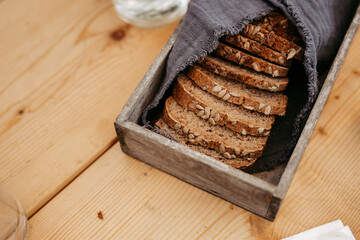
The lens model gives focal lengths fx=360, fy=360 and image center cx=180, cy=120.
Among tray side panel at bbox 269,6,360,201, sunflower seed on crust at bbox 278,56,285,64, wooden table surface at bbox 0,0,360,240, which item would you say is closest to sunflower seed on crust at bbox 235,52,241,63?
sunflower seed on crust at bbox 278,56,285,64

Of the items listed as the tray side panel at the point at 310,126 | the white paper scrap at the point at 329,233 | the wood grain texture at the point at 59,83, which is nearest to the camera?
the tray side panel at the point at 310,126

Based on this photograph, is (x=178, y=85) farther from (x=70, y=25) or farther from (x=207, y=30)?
(x=70, y=25)

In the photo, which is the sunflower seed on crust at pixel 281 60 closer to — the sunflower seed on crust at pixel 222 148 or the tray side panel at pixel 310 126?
the tray side panel at pixel 310 126

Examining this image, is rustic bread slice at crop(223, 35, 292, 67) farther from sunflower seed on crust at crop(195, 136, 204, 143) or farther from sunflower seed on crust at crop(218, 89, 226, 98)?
sunflower seed on crust at crop(195, 136, 204, 143)

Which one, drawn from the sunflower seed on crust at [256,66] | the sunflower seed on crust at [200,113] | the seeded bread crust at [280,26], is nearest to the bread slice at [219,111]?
the sunflower seed on crust at [200,113]

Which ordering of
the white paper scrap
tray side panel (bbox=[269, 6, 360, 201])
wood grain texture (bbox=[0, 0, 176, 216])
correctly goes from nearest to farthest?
tray side panel (bbox=[269, 6, 360, 201]), the white paper scrap, wood grain texture (bbox=[0, 0, 176, 216])

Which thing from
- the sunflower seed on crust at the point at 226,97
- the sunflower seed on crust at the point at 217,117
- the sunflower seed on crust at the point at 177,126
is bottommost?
the sunflower seed on crust at the point at 177,126

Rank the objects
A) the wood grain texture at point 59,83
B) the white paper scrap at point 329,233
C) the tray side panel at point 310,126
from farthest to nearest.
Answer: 1. the wood grain texture at point 59,83
2. the white paper scrap at point 329,233
3. the tray side panel at point 310,126
